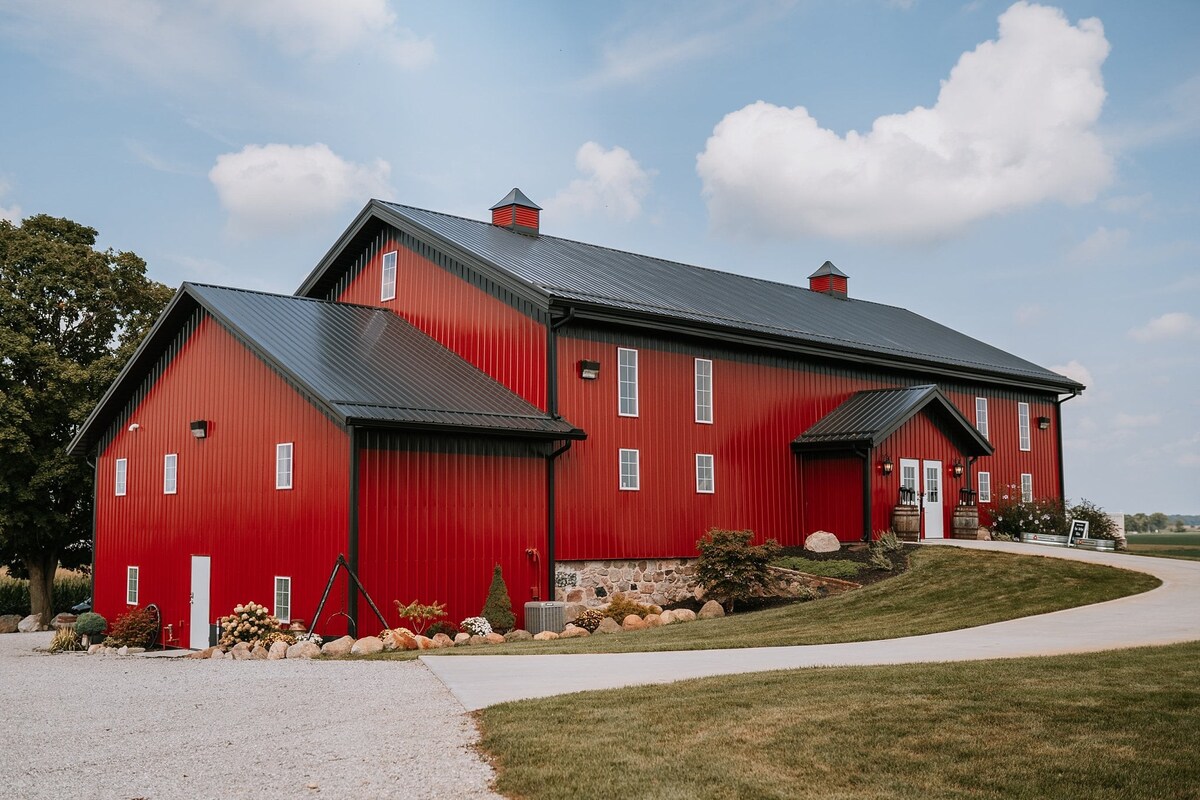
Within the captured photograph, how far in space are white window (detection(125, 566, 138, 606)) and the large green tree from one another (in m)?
9.01

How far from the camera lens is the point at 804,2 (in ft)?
72.2

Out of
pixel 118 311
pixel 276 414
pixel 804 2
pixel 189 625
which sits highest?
pixel 804 2

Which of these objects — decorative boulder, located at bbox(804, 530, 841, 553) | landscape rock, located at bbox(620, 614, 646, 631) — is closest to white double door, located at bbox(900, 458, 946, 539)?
decorative boulder, located at bbox(804, 530, 841, 553)

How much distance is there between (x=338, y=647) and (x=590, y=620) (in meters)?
5.28

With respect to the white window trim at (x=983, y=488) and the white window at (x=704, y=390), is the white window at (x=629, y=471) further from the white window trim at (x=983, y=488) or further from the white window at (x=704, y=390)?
the white window trim at (x=983, y=488)

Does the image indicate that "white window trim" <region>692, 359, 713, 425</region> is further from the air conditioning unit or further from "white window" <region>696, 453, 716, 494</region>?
the air conditioning unit

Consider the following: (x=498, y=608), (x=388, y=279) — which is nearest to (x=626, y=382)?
(x=498, y=608)

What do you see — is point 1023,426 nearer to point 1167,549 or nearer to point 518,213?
point 1167,549

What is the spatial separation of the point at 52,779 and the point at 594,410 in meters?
14.5

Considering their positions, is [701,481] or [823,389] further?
[823,389]

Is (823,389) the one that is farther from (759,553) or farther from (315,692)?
(315,692)

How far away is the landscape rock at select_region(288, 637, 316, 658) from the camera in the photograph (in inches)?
657

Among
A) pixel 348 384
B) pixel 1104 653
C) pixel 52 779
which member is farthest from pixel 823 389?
pixel 52 779

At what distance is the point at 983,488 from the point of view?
1222 inches
